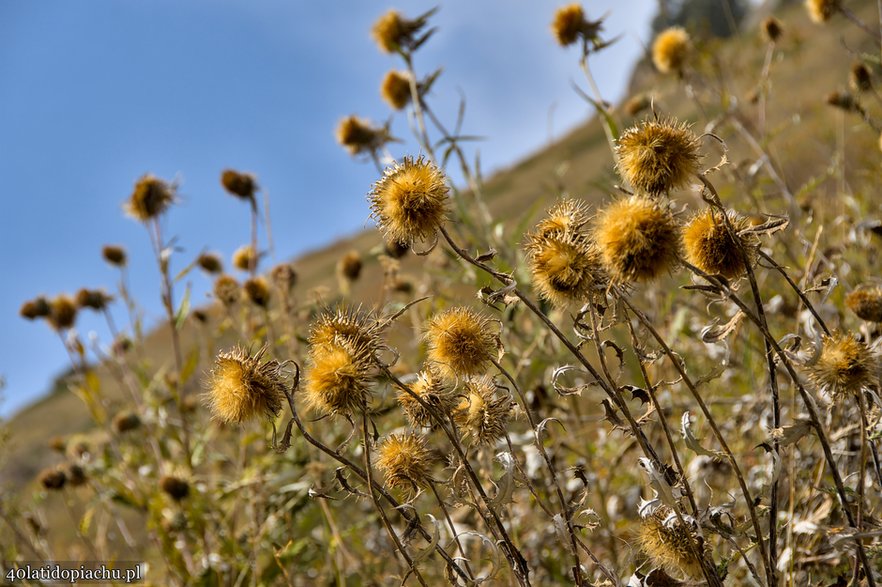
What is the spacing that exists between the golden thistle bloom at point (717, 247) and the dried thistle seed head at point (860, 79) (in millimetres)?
2080

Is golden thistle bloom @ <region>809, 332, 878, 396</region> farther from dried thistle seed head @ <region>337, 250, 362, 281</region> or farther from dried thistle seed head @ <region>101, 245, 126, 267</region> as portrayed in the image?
dried thistle seed head @ <region>101, 245, 126, 267</region>

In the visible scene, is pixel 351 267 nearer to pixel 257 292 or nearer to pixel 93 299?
pixel 257 292

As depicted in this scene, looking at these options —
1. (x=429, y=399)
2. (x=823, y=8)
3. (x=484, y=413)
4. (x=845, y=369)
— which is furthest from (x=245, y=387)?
(x=823, y=8)

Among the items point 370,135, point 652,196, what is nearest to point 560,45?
point 370,135

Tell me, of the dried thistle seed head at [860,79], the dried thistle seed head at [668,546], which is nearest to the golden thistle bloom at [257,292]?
the dried thistle seed head at [668,546]

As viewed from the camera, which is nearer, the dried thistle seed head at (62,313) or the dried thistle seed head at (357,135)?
the dried thistle seed head at (357,135)

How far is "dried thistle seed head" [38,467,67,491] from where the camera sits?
3.23 metres

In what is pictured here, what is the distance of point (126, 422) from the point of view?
3.69 metres

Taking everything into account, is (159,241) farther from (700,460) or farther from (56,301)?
(700,460)

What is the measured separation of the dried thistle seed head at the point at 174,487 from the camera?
2.72 metres

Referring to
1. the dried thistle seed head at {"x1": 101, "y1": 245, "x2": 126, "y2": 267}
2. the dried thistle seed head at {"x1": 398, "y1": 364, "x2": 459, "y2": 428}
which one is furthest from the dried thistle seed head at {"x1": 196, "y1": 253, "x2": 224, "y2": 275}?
the dried thistle seed head at {"x1": 398, "y1": 364, "x2": 459, "y2": 428}

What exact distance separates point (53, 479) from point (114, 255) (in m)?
1.21

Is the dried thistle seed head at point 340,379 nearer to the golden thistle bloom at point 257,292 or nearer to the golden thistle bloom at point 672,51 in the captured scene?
the golden thistle bloom at point 257,292

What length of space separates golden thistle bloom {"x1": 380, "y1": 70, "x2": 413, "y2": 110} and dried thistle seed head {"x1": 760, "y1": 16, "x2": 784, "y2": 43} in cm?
175
